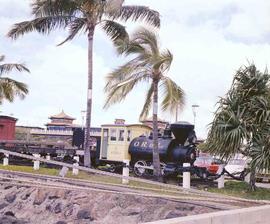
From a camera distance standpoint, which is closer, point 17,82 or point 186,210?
point 186,210

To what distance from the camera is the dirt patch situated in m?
12.3

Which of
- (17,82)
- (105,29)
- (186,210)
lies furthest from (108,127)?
(186,210)

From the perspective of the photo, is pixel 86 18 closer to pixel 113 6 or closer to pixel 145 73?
pixel 113 6

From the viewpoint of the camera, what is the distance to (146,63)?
19.7 metres

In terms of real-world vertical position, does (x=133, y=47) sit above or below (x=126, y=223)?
above

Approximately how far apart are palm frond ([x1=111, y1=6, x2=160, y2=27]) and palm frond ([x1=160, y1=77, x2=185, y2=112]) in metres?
3.59

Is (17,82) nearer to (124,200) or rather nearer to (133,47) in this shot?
(133,47)

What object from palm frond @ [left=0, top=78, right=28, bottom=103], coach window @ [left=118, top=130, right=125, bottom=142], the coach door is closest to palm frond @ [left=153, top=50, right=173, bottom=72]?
coach window @ [left=118, top=130, right=125, bottom=142]

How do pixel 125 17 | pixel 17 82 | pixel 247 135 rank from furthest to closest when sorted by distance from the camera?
pixel 17 82, pixel 125 17, pixel 247 135

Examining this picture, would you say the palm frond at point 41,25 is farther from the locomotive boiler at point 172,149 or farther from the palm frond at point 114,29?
the locomotive boiler at point 172,149

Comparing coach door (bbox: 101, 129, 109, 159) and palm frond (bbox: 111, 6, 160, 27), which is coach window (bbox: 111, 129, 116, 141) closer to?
coach door (bbox: 101, 129, 109, 159)

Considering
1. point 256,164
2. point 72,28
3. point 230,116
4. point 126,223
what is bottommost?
point 126,223

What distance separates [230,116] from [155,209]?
16.1 ft

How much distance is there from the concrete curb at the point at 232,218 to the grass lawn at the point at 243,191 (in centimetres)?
809
